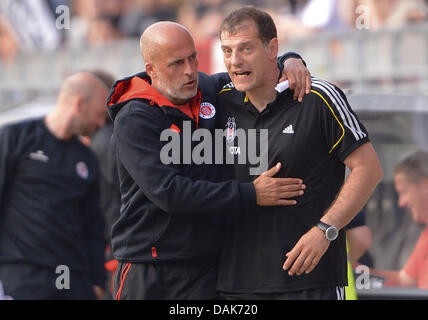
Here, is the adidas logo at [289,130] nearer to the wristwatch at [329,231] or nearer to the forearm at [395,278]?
the wristwatch at [329,231]

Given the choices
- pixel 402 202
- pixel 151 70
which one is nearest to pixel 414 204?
pixel 402 202

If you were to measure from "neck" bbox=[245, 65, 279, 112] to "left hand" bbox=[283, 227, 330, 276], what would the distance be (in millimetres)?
622

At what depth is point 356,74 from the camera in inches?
390

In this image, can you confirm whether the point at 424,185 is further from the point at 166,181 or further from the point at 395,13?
the point at 395,13

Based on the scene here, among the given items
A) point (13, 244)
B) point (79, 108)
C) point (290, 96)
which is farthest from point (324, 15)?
point (290, 96)

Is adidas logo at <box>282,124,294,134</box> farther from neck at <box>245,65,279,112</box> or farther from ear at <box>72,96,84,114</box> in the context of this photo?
ear at <box>72,96,84,114</box>

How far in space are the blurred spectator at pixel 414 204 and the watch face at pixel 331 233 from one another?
1.52 m

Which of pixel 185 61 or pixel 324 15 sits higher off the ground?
pixel 324 15

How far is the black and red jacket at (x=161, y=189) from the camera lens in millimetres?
3783

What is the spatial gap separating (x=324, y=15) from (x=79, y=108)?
502cm

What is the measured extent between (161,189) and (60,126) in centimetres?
241
